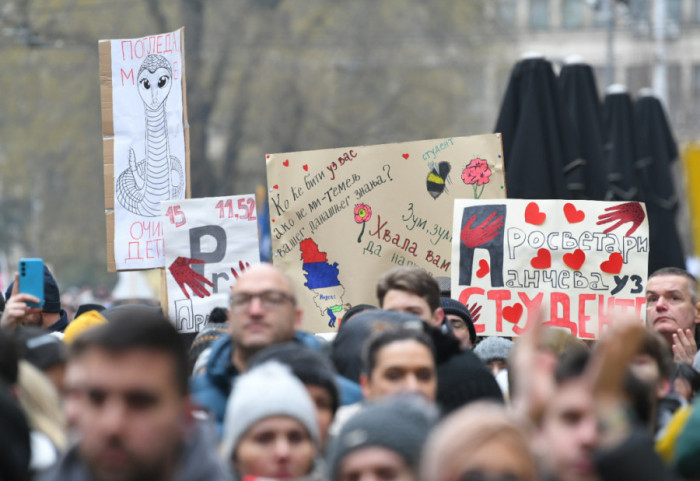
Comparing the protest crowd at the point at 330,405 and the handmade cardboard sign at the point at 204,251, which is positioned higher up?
the handmade cardboard sign at the point at 204,251

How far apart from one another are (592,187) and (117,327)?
792 cm

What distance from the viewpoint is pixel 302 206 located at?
8570 mm

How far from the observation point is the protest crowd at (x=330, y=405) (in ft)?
10.2

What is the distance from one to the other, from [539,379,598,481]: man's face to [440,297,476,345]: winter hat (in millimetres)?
3922

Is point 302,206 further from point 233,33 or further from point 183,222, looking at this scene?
point 233,33

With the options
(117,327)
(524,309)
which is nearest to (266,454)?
(117,327)

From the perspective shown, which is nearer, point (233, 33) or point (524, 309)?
point (524, 309)

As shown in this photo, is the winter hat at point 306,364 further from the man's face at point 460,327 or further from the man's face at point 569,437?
the man's face at point 460,327

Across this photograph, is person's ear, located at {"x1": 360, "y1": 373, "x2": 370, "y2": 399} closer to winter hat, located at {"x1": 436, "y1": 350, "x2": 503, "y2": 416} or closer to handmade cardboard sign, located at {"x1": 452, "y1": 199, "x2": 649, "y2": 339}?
winter hat, located at {"x1": 436, "y1": 350, "x2": 503, "y2": 416}

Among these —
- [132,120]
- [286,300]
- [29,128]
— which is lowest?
[286,300]

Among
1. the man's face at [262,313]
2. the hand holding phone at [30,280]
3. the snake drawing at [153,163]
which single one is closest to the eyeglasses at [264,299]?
the man's face at [262,313]

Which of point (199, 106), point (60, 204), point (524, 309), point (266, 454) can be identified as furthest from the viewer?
point (60, 204)

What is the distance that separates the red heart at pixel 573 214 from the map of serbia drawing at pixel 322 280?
4.69 ft

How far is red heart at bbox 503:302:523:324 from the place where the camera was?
793cm
